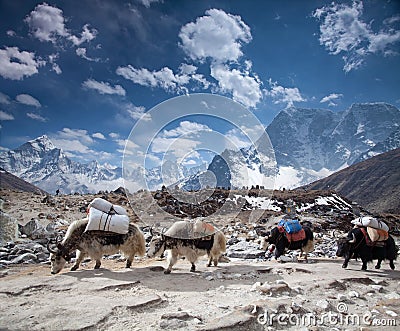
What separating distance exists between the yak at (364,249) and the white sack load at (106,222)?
21.2 feet

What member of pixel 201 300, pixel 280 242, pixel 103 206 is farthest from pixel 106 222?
pixel 280 242

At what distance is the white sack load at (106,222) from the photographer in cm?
761

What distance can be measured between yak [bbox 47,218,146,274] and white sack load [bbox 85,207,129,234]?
0.76 ft

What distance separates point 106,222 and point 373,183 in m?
130

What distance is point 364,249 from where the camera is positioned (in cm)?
848

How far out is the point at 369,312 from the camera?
4.64 meters

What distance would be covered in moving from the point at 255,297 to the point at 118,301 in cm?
236

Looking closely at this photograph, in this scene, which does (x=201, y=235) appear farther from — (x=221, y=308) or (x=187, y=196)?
(x=187, y=196)

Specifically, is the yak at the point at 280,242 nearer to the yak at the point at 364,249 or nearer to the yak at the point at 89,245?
the yak at the point at 364,249

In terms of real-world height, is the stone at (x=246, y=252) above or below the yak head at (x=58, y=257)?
above

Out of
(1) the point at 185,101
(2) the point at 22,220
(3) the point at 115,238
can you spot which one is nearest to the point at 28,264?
(3) the point at 115,238

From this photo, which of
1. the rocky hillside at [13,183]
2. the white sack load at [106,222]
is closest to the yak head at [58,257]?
the white sack load at [106,222]

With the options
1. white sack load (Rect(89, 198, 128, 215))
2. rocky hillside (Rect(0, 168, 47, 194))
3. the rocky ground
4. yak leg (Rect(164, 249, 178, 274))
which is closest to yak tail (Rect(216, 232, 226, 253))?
the rocky ground

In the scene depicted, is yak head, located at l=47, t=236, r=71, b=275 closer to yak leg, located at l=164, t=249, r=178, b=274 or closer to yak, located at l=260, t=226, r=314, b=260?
yak leg, located at l=164, t=249, r=178, b=274
